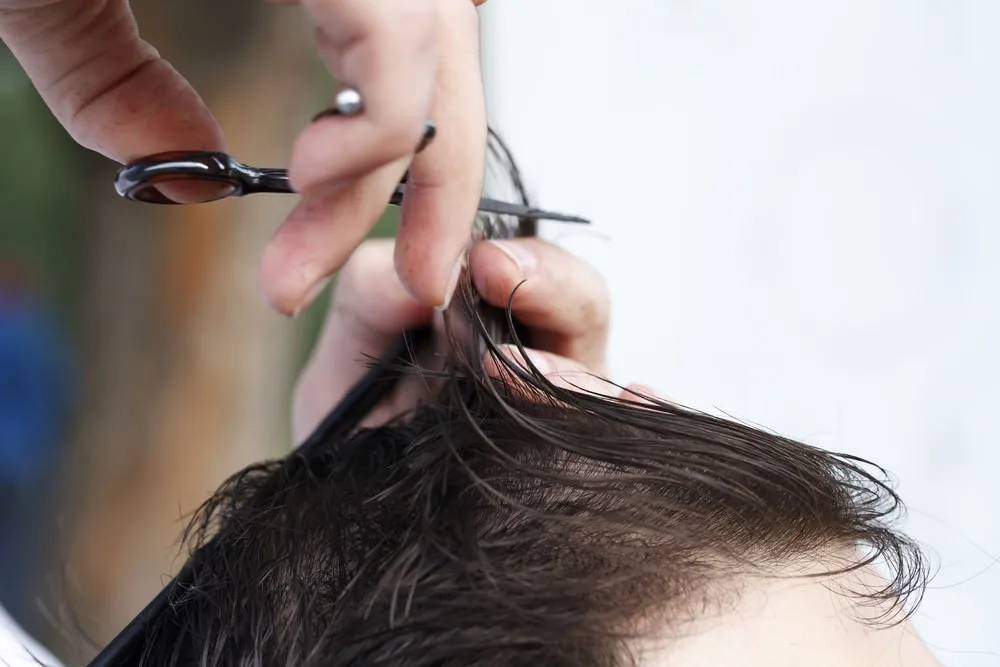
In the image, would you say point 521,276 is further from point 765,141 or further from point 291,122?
point 291,122

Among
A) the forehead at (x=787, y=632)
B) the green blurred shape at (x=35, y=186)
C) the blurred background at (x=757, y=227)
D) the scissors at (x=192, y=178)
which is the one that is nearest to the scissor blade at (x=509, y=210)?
the scissors at (x=192, y=178)

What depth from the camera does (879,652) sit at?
1.35ft

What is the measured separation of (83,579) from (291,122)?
82cm

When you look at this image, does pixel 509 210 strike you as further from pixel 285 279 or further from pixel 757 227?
pixel 757 227

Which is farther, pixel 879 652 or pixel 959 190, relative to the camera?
pixel 959 190

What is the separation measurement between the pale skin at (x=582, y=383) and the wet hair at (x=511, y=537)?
0.04ft

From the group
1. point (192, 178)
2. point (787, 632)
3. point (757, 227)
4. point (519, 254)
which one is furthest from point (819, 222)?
point (192, 178)

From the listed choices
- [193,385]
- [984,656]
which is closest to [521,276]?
[984,656]

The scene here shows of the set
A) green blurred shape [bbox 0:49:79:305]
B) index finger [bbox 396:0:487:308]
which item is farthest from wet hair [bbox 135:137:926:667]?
green blurred shape [bbox 0:49:79:305]

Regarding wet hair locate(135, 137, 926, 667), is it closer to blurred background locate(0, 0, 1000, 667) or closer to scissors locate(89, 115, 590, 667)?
scissors locate(89, 115, 590, 667)

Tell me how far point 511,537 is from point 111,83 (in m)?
0.32

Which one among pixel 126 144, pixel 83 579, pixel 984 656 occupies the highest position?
pixel 126 144

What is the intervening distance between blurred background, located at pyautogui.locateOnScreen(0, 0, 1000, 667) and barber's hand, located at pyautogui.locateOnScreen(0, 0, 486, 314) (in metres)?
0.61

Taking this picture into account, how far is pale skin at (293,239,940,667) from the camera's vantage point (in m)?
0.37
